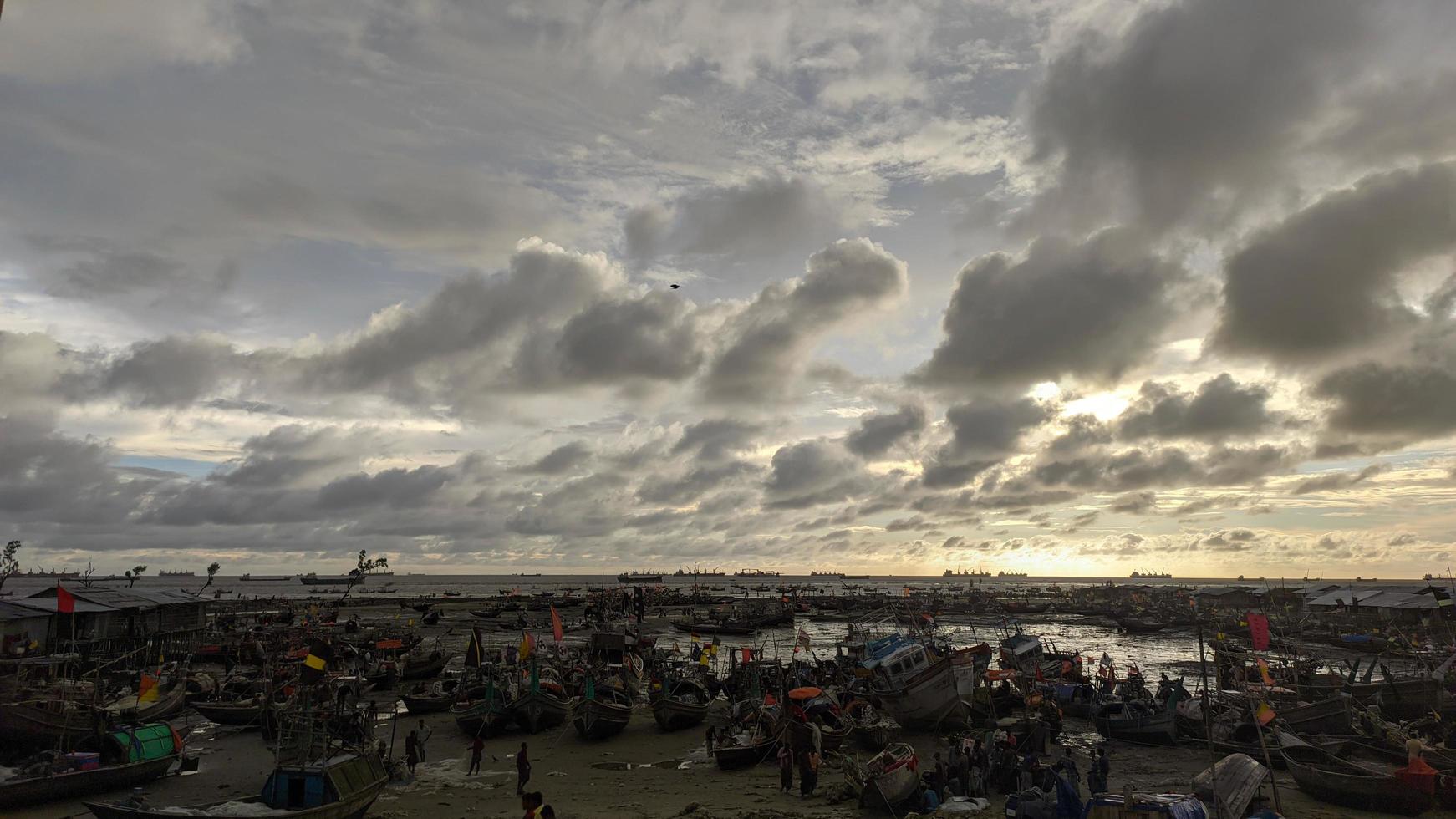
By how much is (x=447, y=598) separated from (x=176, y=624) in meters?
105

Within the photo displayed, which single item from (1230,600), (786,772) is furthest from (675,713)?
(1230,600)

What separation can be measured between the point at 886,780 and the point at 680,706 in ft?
49.4

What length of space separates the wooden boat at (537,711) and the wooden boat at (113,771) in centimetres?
1297

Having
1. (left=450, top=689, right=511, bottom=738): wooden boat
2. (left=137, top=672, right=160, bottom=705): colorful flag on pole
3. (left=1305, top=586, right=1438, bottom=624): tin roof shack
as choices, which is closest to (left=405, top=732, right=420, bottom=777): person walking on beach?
(left=450, top=689, right=511, bottom=738): wooden boat

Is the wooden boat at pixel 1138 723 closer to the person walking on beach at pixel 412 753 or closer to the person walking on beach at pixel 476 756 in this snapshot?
the person walking on beach at pixel 476 756

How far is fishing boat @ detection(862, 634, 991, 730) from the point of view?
1399 inches

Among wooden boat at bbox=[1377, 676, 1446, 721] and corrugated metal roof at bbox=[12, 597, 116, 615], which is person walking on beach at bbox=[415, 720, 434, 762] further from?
wooden boat at bbox=[1377, 676, 1446, 721]

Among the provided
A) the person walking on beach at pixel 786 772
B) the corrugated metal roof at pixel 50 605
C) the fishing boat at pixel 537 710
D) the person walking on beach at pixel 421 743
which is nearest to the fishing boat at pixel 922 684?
the person walking on beach at pixel 786 772

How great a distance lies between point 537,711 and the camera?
36000 millimetres

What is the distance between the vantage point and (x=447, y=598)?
519 ft

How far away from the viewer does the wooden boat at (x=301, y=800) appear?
19.3m

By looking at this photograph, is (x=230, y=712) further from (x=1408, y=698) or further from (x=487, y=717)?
(x=1408, y=698)

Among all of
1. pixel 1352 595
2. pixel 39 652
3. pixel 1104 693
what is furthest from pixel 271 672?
pixel 1352 595

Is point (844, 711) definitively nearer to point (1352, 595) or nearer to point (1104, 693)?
point (1104, 693)
